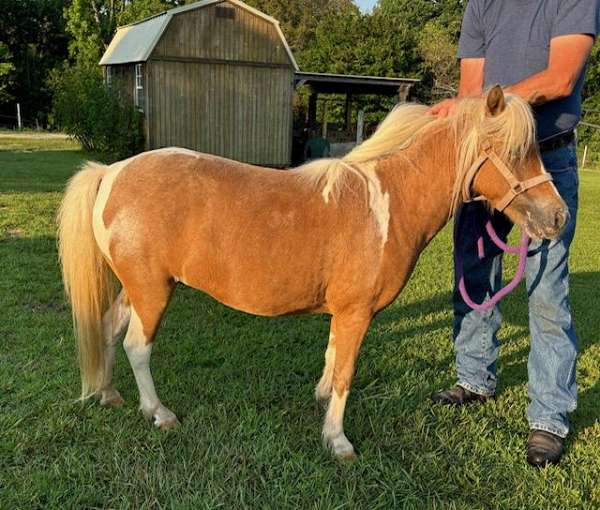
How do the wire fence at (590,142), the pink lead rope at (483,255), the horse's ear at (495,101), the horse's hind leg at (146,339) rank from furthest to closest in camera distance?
the wire fence at (590,142) < the horse's hind leg at (146,339) < the pink lead rope at (483,255) < the horse's ear at (495,101)

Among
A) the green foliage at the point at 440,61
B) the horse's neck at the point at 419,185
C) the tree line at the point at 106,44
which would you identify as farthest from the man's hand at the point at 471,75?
the green foliage at the point at 440,61

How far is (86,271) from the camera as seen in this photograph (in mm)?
2939

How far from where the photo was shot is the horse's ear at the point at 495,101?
224 cm

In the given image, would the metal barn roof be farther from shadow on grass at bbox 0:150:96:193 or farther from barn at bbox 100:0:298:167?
shadow on grass at bbox 0:150:96:193

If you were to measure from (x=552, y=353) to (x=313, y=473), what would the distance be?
144 cm

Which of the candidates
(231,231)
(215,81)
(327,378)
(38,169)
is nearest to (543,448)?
(327,378)

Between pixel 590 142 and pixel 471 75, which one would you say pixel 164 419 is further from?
pixel 590 142

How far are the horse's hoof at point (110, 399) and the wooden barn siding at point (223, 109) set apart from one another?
45.2 ft

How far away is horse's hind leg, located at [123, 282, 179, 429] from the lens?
9.12ft

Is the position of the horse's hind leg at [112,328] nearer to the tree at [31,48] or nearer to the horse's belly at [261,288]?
the horse's belly at [261,288]

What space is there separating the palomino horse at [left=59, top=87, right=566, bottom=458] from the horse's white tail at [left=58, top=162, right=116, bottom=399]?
0.06 metres

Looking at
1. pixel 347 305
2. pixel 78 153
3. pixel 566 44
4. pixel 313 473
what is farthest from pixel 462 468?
pixel 78 153

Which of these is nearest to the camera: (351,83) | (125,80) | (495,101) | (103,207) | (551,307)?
(495,101)

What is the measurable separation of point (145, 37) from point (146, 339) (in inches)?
632
